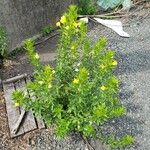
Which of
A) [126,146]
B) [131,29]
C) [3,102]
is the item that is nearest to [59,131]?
[126,146]

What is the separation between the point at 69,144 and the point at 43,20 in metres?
2.67

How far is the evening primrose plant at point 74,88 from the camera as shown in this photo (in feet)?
14.2

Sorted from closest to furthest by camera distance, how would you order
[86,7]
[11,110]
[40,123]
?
[40,123] → [11,110] → [86,7]

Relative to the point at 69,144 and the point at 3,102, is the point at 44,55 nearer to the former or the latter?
the point at 3,102

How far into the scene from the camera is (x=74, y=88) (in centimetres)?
443

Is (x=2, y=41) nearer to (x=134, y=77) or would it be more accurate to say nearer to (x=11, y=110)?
(x=11, y=110)

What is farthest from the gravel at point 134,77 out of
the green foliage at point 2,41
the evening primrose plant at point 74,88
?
the green foliage at point 2,41

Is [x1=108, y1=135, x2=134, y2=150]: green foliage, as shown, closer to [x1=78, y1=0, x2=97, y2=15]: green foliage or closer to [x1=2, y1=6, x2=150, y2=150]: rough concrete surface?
[x1=2, y1=6, x2=150, y2=150]: rough concrete surface

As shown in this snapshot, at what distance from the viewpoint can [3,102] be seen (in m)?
5.49

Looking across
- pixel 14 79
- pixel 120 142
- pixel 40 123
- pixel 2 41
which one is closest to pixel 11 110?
pixel 40 123

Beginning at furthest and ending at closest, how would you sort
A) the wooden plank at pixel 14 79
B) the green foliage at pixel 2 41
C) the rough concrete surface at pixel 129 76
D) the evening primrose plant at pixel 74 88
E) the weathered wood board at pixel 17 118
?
the green foliage at pixel 2 41 → the wooden plank at pixel 14 79 → the weathered wood board at pixel 17 118 → the rough concrete surface at pixel 129 76 → the evening primrose plant at pixel 74 88

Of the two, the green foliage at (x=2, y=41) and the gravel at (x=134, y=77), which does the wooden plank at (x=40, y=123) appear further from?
the green foliage at (x=2, y=41)

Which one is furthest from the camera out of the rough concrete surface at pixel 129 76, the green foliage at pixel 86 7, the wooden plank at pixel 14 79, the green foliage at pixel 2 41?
the green foliage at pixel 86 7

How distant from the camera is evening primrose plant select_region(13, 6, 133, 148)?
4316 millimetres
